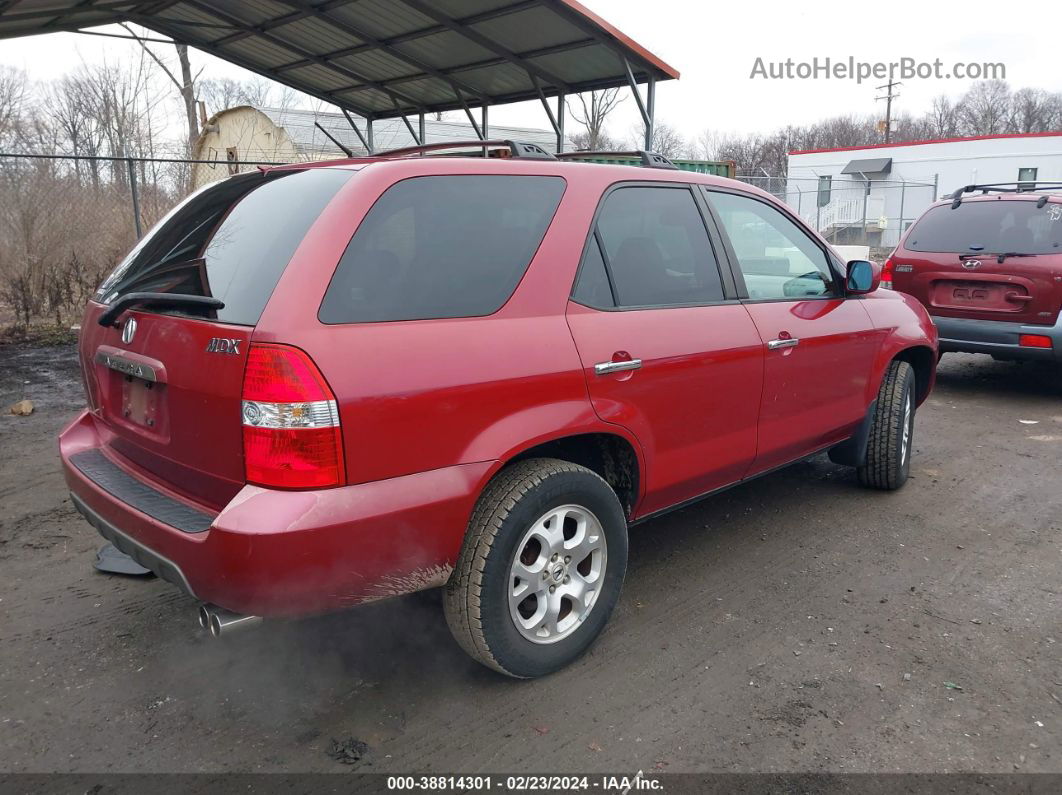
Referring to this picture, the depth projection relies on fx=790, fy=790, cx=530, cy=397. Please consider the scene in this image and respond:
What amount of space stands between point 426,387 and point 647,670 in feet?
4.65

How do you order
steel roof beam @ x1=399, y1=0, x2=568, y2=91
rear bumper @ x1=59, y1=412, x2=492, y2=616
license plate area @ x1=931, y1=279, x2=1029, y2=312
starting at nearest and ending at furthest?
rear bumper @ x1=59, y1=412, x2=492, y2=616 < license plate area @ x1=931, y1=279, x2=1029, y2=312 < steel roof beam @ x1=399, y1=0, x2=568, y2=91

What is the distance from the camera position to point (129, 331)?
2.71 m

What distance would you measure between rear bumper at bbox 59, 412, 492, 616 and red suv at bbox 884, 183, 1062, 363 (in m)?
6.15

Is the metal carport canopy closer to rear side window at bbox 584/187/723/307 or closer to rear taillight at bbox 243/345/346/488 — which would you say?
rear side window at bbox 584/187/723/307

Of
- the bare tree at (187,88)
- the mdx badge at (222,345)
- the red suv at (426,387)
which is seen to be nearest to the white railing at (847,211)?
the bare tree at (187,88)

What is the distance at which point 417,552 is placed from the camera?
7.95 feet

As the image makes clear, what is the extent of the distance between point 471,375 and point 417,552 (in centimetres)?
57

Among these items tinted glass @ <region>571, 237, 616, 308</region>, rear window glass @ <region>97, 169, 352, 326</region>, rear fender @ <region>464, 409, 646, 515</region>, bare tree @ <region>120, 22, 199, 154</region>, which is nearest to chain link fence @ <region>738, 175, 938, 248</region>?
bare tree @ <region>120, 22, 199, 154</region>

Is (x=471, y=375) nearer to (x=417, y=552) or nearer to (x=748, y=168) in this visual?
(x=417, y=552)

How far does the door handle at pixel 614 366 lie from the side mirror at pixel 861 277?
1.86 meters

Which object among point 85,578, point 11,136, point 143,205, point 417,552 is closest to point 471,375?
point 417,552

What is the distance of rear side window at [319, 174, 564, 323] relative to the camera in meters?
2.40

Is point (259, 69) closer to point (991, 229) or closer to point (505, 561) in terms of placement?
point (991, 229)

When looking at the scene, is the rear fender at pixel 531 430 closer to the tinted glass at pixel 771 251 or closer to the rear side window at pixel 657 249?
the rear side window at pixel 657 249
